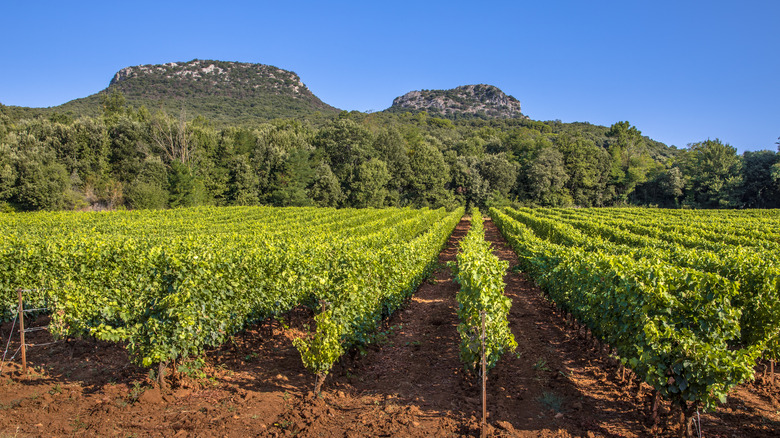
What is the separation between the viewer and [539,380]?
23.5 feet

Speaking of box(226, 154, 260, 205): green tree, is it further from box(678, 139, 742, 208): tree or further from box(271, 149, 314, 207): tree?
box(678, 139, 742, 208): tree

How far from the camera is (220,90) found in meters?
131

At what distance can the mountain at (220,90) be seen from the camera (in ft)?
368

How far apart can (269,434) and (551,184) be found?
7231 centimetres

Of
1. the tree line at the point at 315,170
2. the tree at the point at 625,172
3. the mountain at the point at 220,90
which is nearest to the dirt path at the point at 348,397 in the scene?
the tree line at the point at 315,170

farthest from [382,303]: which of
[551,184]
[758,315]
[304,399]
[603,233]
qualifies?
[551,184]

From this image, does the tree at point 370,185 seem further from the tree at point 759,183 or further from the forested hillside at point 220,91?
the forested hillside at point 220,91

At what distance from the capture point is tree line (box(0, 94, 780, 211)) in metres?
44.8

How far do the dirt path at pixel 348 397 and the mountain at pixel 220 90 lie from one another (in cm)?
10301

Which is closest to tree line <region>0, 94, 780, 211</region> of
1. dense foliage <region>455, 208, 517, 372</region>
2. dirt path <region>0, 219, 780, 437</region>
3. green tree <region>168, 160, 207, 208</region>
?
green tree <region>168, 160, 207, 208</region>

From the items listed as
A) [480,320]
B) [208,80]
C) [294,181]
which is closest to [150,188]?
[294,181]

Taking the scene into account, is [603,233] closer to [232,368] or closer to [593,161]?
[232,368]

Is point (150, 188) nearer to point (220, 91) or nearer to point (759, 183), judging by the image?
point (759, 183)

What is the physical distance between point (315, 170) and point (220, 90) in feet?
304
